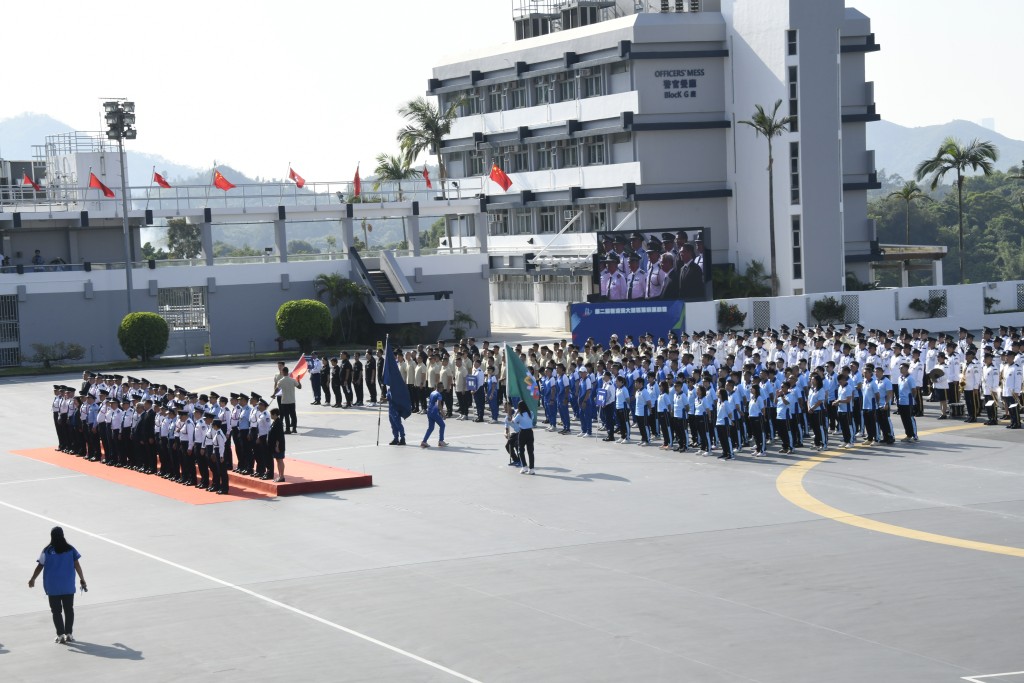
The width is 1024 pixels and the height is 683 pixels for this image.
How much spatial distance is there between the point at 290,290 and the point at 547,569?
3956 centimetres

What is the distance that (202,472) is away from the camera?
2402 cm

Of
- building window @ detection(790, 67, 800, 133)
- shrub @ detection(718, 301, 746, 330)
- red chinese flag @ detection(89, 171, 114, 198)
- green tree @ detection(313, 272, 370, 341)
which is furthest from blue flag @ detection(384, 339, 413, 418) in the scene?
building window @ detection(790, 67, 800, 133)

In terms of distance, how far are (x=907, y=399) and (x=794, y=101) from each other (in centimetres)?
3344

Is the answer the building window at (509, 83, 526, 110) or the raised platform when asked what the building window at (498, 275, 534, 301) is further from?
the raised platform

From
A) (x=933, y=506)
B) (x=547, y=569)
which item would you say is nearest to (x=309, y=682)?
(x=547, y=569)

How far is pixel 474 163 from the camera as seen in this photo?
72688 mm

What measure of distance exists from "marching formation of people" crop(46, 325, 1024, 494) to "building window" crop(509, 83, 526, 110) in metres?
36.4

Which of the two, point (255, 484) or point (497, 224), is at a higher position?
point (497, 224)

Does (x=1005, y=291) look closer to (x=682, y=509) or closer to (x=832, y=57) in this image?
(x=832, y=57)

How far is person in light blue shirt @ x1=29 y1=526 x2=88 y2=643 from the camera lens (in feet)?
47.5

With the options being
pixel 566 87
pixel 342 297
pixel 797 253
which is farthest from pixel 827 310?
pixel 342 297

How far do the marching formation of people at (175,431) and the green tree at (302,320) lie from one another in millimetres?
20556

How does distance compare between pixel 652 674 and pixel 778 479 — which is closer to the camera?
pixel 652 674

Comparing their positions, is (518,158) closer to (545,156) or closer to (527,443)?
(545,156)
